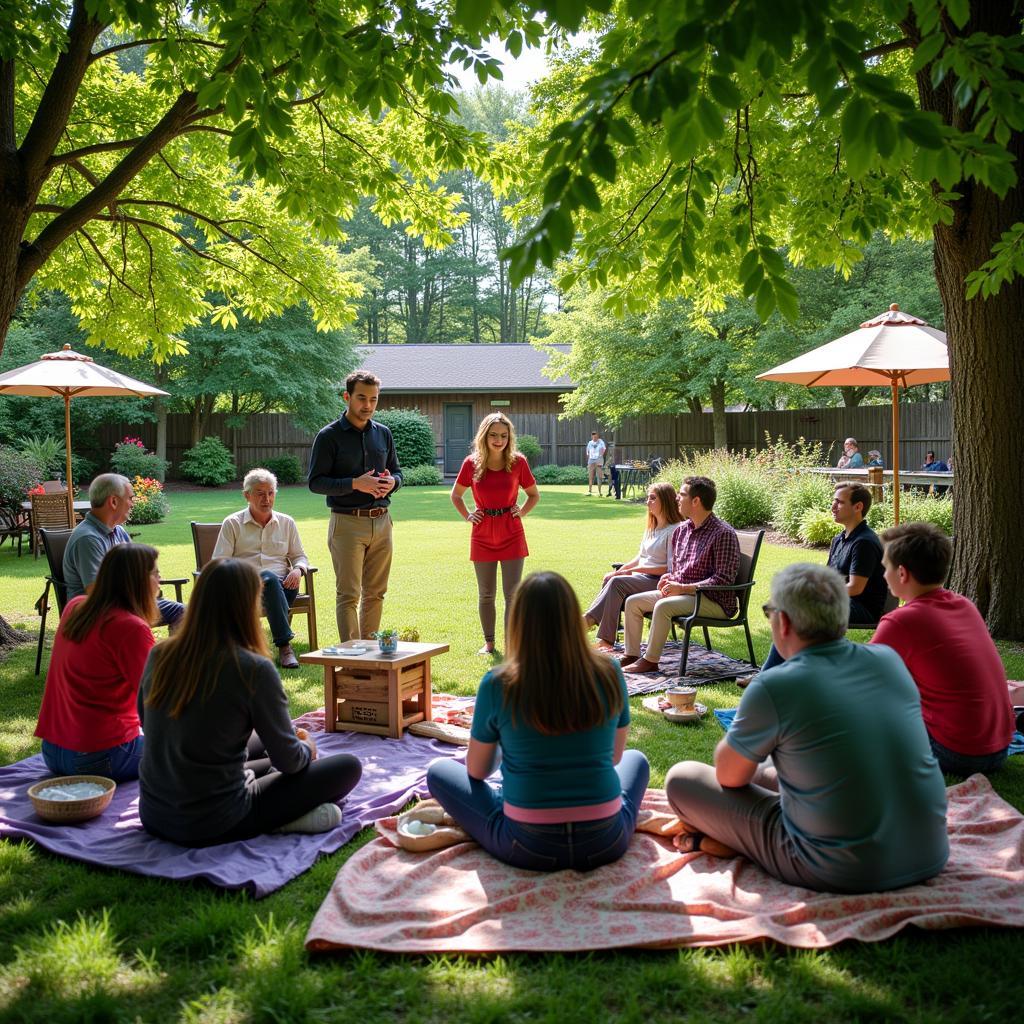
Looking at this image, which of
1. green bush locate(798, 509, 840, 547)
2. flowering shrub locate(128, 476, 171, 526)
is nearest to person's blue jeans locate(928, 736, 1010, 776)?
green bush locate(798, 509, 840, 547)

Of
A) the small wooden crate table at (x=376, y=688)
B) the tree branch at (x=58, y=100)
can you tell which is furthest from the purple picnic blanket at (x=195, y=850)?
the tree branch at (x=58, y=100)

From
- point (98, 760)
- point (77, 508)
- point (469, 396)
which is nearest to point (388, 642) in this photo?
point (98, 760)

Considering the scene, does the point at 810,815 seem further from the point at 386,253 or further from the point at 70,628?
the point at 386,253

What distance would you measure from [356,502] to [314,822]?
3.13 meters

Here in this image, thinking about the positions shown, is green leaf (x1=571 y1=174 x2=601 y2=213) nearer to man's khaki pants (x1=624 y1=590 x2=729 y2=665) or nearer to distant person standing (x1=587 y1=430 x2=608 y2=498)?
man's khaki pants (x1=624 y1=590 x2=729 y2=665)

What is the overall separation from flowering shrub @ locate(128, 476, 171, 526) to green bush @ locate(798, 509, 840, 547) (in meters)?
11.5

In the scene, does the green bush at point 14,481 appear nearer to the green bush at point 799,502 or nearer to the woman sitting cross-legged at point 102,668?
the woman sitting cross-legged at point 102,668

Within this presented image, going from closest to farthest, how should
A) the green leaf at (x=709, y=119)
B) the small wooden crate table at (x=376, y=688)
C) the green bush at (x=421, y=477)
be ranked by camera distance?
the green leaf at (x=709, y=119)
the small wooden crate table at (x=376, y=688)
the green bush at (x=421, y=477)

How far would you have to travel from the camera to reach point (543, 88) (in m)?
11.6

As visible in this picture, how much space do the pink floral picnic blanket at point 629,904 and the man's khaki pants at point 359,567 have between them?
3.21 metres

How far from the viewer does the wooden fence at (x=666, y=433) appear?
80.8 ft

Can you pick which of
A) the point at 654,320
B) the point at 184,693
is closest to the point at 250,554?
the point at 184,693

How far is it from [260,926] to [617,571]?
4624 millimetres

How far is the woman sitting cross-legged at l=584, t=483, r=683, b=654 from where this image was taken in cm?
696
